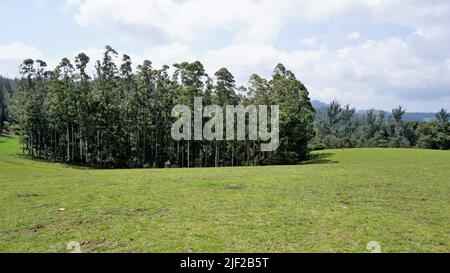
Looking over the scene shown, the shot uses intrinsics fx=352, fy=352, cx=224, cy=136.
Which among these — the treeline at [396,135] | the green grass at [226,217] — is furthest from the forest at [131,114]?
the green grass at [226,217]

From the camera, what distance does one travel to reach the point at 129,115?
6744 cm

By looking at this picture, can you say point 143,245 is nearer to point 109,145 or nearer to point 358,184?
point 358,184

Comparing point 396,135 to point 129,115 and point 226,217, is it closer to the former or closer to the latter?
point 129,115

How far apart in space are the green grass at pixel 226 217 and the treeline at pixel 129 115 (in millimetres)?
42404

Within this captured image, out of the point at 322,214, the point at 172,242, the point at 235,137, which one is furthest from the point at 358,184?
the point at 235,137

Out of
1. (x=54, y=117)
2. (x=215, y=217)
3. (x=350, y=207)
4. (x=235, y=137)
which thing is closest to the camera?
(x=215, y=217)

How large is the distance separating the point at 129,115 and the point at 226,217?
57.7m

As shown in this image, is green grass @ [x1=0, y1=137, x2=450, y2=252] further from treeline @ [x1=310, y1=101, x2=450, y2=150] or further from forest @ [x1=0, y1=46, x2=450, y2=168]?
treeline @ [x1=310, y1=101, x2=450, y2=150]

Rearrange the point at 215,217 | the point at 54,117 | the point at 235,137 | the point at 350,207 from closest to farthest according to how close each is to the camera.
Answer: the point at 215,217 → the point at 350,207 → the point at 235,137 → the point at 54,117

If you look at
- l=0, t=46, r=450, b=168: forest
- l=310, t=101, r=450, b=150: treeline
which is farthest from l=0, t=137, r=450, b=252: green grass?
l=310, t=101, r=450, b=150: treeline

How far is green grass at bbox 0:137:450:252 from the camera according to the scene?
10.1 m

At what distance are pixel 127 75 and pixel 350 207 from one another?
66.9m
